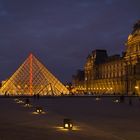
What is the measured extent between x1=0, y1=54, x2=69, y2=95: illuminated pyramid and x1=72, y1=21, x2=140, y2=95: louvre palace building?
19435 mm

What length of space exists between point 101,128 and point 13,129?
11.7 ft

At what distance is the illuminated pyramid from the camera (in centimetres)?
7194

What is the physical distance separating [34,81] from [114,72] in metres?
42.1

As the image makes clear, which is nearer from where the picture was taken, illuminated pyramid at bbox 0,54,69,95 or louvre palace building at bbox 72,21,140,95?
illuminated pyramid at bbox 0,54,69,95

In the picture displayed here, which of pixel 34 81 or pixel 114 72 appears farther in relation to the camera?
pixel 114 72

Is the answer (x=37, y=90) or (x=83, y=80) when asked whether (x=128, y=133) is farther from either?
(x=83, y=80)

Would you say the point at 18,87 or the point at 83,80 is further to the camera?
the point at 83,80

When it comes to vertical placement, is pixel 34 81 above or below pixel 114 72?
below

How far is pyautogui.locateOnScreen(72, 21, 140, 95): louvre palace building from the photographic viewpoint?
89.0m

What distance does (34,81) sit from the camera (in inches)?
2926

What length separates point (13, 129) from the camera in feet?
49.0

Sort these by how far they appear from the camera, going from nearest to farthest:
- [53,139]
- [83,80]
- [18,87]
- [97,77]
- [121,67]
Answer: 1. [53,139]
2. [18,87]
3. [121,67]
4. [97,77]
5. [83,80]

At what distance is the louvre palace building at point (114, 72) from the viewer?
89.0 meters

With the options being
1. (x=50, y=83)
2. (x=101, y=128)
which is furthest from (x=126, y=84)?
(x=101, y=128)
